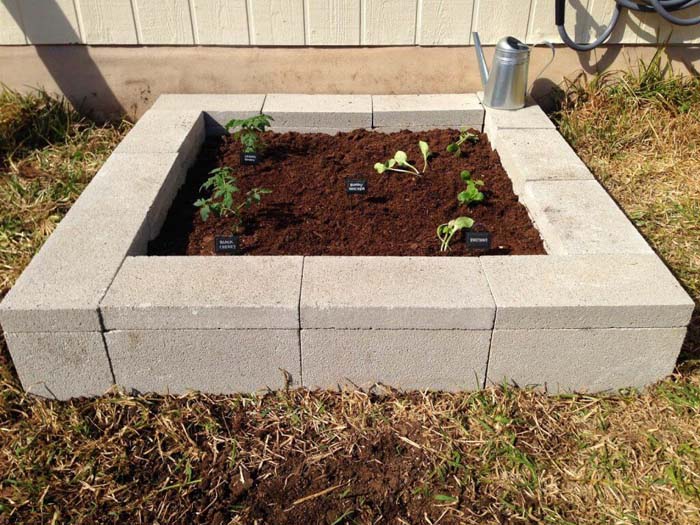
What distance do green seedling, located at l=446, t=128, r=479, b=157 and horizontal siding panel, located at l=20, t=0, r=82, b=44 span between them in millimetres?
2320

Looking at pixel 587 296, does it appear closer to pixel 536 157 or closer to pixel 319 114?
pixel 536 157

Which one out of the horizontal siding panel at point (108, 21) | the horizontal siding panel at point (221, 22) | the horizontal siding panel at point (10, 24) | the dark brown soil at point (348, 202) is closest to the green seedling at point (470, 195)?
the dark brown soil at point (348, 202)

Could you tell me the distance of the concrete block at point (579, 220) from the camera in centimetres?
245

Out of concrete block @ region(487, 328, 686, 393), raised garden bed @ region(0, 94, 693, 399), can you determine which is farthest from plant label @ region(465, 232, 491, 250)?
concrete block @ region(487, 328, 686, 393)

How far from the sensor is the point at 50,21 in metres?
3.79

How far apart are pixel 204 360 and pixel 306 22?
2394mm

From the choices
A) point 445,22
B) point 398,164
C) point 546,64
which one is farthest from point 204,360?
point 546,64

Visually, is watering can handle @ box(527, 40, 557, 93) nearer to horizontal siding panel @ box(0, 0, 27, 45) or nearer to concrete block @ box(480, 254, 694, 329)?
concrete block @ box(480, 254, 694, 329)

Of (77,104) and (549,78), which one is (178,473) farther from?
(549,78)

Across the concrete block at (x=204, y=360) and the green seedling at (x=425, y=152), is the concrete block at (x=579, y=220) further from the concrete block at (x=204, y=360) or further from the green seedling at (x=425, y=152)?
the concrete block at (x=204, y=360)

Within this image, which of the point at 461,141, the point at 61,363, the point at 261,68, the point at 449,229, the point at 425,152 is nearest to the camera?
the point at 61,363

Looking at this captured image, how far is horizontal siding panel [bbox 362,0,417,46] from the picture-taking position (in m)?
3.75

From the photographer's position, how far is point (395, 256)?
2482mm

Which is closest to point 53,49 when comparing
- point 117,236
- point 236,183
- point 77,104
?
point 77,104
